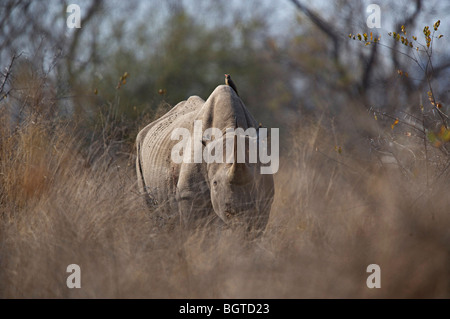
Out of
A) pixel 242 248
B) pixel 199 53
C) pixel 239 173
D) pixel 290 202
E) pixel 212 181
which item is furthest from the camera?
pixel 199 53

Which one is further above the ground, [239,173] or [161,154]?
[161,154]

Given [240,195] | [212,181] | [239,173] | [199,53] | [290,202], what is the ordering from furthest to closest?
1. [199,53]
2. [290,202]
3. [212,181]
4. [240,195]
5. [239,173]

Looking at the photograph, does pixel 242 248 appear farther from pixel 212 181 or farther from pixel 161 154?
pixel 161 154

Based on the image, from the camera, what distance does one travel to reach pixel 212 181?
A: 5160 millimetres

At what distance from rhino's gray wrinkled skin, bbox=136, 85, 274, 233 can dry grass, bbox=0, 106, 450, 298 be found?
250 mm

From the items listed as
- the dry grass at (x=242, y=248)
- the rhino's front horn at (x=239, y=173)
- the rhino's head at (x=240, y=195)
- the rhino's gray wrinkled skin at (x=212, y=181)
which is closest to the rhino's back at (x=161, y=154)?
the rhino's gray wrinkled skin at (x=212, y=181)

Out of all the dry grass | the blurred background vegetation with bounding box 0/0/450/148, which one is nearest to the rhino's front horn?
the dry grass

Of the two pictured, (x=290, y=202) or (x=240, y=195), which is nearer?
(x=240, y=195)

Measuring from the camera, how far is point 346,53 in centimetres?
1158

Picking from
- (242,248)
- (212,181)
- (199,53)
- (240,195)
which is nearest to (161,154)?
(212,181)

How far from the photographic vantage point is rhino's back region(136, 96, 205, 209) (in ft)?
19.9

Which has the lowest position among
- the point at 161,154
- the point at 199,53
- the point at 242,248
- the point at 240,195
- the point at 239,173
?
the point at 242,248

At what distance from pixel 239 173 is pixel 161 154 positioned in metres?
1.76
